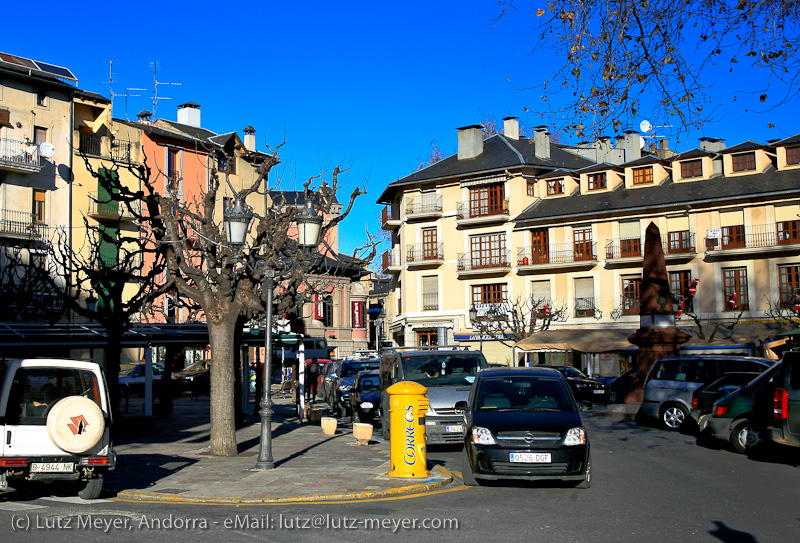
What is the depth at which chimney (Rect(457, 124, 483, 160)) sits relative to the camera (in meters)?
59.4

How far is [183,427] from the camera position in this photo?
899 inches

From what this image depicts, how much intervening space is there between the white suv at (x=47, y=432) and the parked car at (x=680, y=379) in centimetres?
1452

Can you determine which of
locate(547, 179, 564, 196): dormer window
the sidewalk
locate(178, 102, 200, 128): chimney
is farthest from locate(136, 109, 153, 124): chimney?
the sidewalk

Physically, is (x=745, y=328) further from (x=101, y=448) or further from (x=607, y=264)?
(x=101, y=448)

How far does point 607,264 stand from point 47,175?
32.7m

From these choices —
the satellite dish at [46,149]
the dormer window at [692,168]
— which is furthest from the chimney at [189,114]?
the dormer window at [692,168]

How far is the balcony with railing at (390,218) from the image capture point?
62.8 metres

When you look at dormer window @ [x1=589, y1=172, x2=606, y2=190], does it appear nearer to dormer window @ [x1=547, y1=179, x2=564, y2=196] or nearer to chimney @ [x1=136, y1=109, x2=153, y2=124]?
dormer window @ [x1=547, y1=179, x2=564, y2=196]

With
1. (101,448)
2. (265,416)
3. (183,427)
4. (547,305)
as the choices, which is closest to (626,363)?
(547,305)

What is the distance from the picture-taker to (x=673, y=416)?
2064 centimetres

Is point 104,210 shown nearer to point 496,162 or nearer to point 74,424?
point 496,162

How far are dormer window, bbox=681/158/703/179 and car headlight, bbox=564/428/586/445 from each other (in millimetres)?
44718

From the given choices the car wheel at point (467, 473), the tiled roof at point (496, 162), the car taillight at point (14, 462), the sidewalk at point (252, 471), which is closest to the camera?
the car taillight at point (14, 462)

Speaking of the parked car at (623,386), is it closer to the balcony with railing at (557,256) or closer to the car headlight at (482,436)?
the balcony with railing at (557,256)
